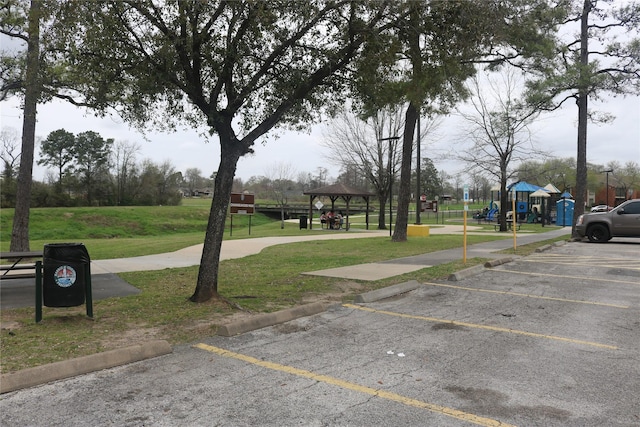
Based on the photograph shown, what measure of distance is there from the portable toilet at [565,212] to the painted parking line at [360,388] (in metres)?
37.3

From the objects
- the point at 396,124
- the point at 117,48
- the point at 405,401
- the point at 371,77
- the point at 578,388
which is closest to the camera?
the point at 405,401

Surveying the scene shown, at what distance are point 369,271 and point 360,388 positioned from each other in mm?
6761

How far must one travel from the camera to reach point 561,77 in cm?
1908

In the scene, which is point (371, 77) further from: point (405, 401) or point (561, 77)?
point (561, 77)

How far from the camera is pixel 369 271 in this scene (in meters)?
10.7

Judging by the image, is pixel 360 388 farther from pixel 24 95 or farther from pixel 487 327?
pixel 24 95

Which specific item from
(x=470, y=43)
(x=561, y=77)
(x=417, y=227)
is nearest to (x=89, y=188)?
(x=417, y=227)

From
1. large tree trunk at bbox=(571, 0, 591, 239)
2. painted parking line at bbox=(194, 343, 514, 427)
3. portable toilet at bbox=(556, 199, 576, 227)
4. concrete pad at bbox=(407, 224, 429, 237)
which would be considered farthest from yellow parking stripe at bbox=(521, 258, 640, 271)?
portable toilet at bbox=(556, 199, 576, 227)

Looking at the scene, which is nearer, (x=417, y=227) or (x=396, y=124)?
(x=417, y=227)

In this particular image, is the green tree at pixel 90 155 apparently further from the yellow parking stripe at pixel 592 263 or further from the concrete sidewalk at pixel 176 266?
the yellow parking stripe at pixel 592 263

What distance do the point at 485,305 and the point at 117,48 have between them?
270 inches

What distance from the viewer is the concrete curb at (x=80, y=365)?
12.8ft

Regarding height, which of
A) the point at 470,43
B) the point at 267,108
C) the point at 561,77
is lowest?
the point at 267,108

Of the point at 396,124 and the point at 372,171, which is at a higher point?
the point at 396,124
